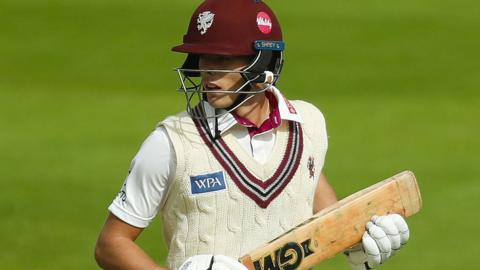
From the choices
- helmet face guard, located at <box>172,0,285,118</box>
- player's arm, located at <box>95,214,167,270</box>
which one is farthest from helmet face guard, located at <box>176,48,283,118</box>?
player's arm, located at <box>95,214,167,270</box>

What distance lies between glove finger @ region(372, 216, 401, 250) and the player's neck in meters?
0.56

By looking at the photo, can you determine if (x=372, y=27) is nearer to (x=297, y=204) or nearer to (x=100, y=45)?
(x=100, y=45)

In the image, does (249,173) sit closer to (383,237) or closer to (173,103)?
(383,237)

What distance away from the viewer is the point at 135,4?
11438 millimetres

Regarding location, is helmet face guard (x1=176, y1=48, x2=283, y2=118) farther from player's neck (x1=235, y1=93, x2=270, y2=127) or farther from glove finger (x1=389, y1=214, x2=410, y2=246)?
glove finger (x1=389, y1=214, x2=410, y2=246)

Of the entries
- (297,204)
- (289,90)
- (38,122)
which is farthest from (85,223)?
(297,204)

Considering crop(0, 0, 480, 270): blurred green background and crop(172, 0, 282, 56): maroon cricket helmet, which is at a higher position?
crop(172, 0, 282, 56): maroon cricket helmet

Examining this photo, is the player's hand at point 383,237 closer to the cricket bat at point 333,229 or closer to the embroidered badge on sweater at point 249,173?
the cricket bat at point 333,229

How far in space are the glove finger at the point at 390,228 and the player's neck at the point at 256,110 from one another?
0.56m

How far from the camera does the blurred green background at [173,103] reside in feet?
26.1

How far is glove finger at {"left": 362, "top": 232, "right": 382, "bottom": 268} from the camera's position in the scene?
4.66 meters

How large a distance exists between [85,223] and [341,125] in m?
2.42

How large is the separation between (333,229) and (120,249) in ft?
2.47

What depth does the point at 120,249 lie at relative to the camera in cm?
453
